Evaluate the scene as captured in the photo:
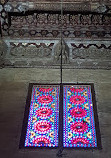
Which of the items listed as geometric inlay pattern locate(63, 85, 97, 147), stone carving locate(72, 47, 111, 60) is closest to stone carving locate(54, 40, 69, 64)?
stone carving locate(72, 47, 111, 60)

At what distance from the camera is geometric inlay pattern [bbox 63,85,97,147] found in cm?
525

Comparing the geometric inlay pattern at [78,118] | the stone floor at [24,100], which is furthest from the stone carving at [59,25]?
the geometric inlay pattern at [78,118]

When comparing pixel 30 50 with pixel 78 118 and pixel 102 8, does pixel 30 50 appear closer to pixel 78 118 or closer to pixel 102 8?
pixel 102 8

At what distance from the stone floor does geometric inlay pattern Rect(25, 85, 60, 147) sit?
160 mm

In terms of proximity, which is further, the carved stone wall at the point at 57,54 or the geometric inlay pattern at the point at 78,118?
the carved stone wall at the point at 57,54

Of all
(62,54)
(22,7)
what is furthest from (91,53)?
(22,7)

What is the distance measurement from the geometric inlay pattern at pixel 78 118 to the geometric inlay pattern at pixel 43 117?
0.57ft

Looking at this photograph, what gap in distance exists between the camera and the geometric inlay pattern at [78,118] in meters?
5.25

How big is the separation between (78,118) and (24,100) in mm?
1033

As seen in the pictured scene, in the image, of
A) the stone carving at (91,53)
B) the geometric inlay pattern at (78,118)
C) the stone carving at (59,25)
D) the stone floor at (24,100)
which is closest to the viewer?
the stone floor at (24,100)

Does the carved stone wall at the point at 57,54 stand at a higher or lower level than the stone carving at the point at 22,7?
lower

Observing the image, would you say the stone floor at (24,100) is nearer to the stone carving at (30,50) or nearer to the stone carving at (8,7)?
the stone carving at (30,50)

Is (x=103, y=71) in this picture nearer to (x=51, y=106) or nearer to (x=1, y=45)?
(x=51, y=106)

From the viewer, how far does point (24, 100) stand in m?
5.91
